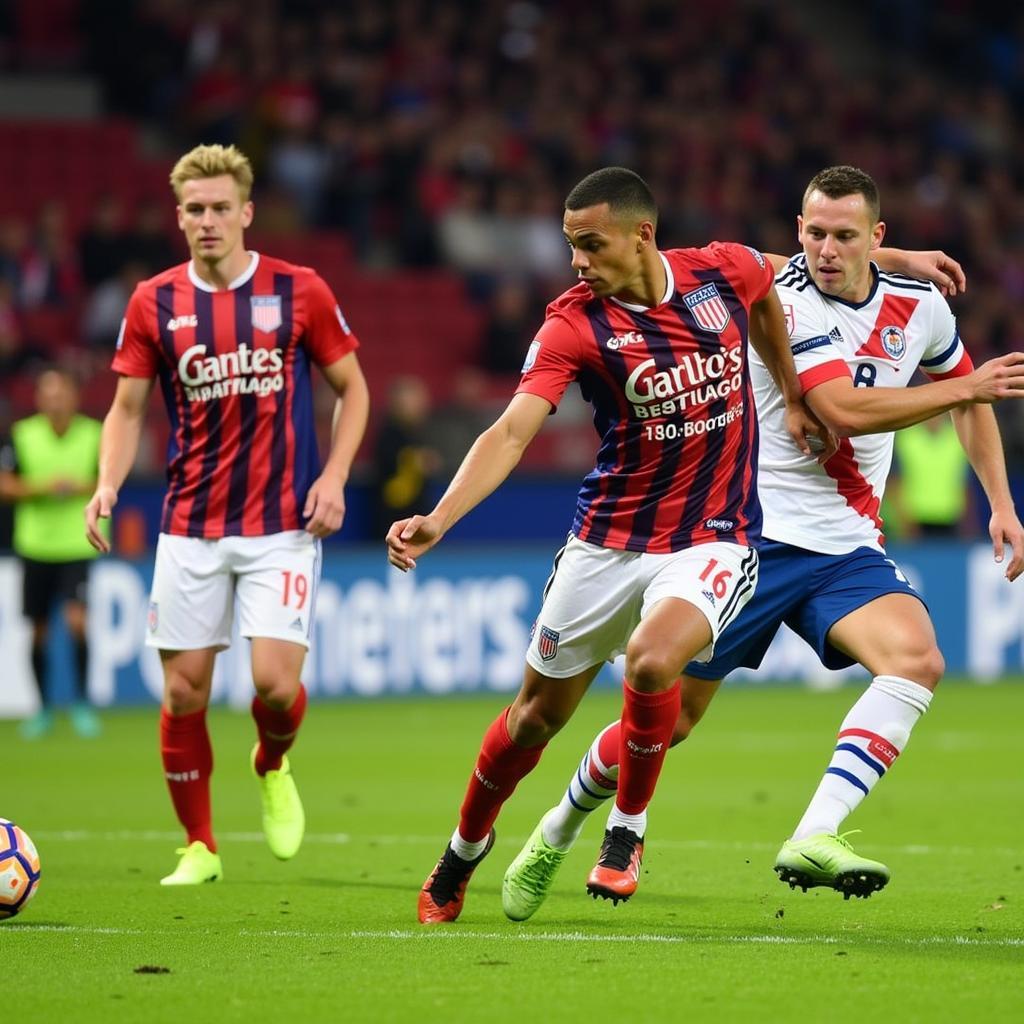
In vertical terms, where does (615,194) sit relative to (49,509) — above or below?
above

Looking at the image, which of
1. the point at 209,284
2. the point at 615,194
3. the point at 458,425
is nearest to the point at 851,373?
the point at 615,194

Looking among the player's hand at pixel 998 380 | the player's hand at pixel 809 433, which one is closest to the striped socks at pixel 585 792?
the player's hand at pixel 809 433

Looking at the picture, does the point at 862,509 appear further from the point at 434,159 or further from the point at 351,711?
the point at 434,159

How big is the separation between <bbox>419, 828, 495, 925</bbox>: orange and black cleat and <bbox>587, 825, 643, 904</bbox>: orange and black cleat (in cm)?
50

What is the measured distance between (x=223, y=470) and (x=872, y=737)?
2640mm

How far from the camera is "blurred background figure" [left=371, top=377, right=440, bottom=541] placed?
54.9 ft

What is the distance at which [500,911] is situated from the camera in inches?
262

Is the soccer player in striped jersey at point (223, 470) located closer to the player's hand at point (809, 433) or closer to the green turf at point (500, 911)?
the green turf at point (500, 911)

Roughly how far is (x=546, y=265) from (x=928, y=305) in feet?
46.4

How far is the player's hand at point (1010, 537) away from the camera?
20.6ft

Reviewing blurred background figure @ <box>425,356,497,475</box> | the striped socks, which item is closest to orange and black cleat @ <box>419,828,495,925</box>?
the striped socks

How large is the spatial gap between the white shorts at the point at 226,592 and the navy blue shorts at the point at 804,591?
163cm

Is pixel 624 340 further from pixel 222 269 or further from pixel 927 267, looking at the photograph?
pixel 222 269

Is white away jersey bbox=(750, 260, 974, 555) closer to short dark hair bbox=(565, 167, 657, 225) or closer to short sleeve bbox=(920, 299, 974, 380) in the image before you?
short sleeve bbox=(920, 299, 974, 380)
